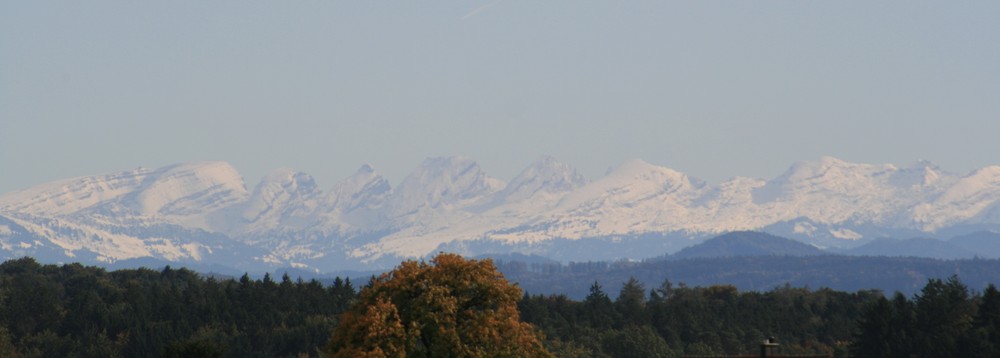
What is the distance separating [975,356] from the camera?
196000mm

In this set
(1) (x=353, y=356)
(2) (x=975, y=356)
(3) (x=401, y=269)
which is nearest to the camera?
(1) (x=353, y=356)

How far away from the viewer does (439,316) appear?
112 meters

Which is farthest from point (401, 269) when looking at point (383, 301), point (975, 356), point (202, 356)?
point (975, 356)

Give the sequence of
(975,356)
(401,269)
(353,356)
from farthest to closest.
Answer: (975,356) → (401,269) → (353,356)

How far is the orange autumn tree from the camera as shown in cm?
10869

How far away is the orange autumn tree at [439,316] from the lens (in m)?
109

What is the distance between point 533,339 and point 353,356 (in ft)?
41.6

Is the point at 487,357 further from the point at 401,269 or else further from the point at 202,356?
the point at 202,356

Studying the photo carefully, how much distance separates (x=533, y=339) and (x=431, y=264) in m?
10.3

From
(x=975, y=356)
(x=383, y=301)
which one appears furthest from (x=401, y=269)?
(x=975, y=356)

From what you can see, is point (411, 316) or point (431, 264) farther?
point (431, 264)

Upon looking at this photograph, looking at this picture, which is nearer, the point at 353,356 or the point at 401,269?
the point at 353,356

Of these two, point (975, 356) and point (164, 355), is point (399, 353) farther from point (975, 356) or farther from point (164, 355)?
point (975, 356)

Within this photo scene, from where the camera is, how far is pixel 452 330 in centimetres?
11131
